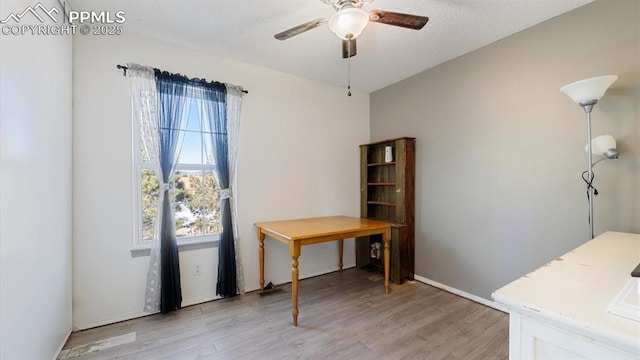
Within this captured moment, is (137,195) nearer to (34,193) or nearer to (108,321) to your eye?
(34,193)

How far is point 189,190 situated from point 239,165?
0.57 m

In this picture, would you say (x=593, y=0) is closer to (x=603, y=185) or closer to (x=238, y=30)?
(x=603, y=185)

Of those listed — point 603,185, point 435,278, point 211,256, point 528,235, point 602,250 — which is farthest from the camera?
point 435,278

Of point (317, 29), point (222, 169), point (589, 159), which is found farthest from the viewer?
point (222, 169)

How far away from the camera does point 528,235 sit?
7.52 feet

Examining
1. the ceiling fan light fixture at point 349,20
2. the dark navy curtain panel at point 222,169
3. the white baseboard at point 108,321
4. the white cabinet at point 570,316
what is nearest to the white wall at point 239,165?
the white baseboard at point 108,321

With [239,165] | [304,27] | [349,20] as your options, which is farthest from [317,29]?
[239,165]

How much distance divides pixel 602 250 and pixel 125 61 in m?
3.65

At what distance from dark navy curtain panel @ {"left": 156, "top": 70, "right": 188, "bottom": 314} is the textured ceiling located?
1.58 ft

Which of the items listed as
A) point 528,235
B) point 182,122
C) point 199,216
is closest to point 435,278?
point 528,235

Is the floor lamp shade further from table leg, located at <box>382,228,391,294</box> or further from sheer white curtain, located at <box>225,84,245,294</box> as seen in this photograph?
sheer white curtain, located at <box>225,84,245,294</box>

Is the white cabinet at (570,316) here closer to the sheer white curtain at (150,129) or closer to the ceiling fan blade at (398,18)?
the ceiling fan blade at (398,18)

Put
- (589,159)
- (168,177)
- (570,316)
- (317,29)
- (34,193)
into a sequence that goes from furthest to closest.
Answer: (168,177), (317,29), (589,159), (34,193), (570,316)

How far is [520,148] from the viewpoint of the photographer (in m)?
2.34
